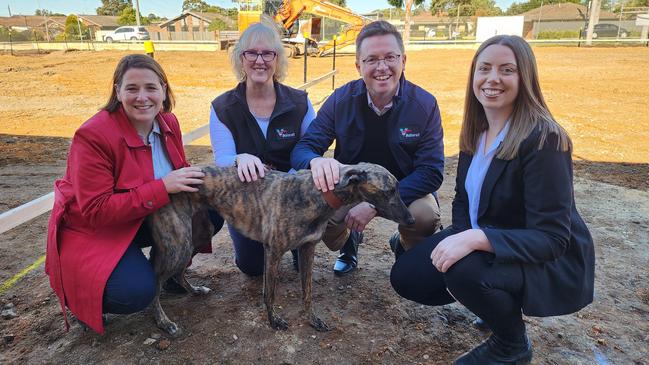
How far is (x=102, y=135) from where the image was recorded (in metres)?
2.70

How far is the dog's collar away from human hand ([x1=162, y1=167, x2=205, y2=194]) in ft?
2.78

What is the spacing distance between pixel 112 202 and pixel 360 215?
164 cm

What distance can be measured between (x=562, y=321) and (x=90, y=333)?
3342mm

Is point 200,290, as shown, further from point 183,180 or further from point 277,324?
point 183,180

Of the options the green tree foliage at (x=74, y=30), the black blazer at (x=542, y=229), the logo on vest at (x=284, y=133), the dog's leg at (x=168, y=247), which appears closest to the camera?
the black blazer at (x=542, y=229)

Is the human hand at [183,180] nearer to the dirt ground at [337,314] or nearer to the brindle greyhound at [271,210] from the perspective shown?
the brindle greyhound at [271,210]

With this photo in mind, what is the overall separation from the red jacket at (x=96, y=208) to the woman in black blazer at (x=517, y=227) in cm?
190

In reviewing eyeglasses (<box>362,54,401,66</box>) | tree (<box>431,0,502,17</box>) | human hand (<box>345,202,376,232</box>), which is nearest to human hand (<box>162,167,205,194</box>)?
human hand (<box>345,202,376,232</box>)

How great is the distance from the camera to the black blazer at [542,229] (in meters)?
2.28

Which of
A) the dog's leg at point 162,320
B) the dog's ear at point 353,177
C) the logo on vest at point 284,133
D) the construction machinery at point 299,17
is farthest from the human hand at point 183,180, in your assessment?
the construction machinery at point 299,17

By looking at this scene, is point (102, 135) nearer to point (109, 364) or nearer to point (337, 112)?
point (109, 364)

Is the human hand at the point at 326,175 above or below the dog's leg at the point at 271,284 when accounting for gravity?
above

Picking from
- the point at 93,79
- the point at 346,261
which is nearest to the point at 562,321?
the point at 346,261

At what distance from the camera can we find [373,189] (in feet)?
9.37
